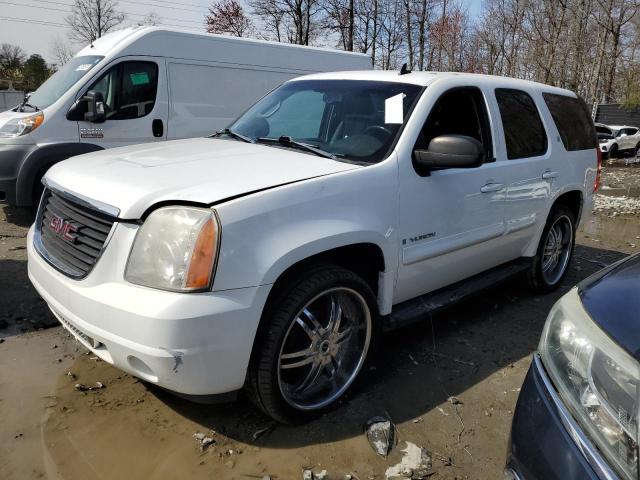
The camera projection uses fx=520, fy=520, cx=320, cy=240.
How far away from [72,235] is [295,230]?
1149 mm

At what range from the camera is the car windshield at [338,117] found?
3139mm

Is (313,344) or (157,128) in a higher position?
(157,128)

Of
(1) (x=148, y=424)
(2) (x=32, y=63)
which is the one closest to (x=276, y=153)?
(1) (x=148, y=424)

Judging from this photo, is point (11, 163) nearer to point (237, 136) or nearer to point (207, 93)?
point (207, 93)

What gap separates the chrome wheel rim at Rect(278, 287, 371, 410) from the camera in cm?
271

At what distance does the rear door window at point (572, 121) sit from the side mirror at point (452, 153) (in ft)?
6.68

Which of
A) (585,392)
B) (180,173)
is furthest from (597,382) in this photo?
(180,173)

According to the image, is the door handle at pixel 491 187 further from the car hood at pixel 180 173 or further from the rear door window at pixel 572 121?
the rear door window at pixel 572 121

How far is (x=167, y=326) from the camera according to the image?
2.15 meters

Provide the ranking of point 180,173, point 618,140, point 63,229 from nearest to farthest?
point 180,173, point 63,229, point 618,140

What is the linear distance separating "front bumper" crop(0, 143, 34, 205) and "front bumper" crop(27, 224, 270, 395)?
15.5 ft

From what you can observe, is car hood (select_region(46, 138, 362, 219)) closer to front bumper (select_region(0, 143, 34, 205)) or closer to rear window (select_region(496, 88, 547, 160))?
rear window (select_region(496, 88, 547, 160))

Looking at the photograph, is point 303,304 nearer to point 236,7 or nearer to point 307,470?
point 307,470

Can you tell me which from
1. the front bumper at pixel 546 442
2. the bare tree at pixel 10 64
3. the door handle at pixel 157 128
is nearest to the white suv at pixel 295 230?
the front bumper at pixel 546 442
